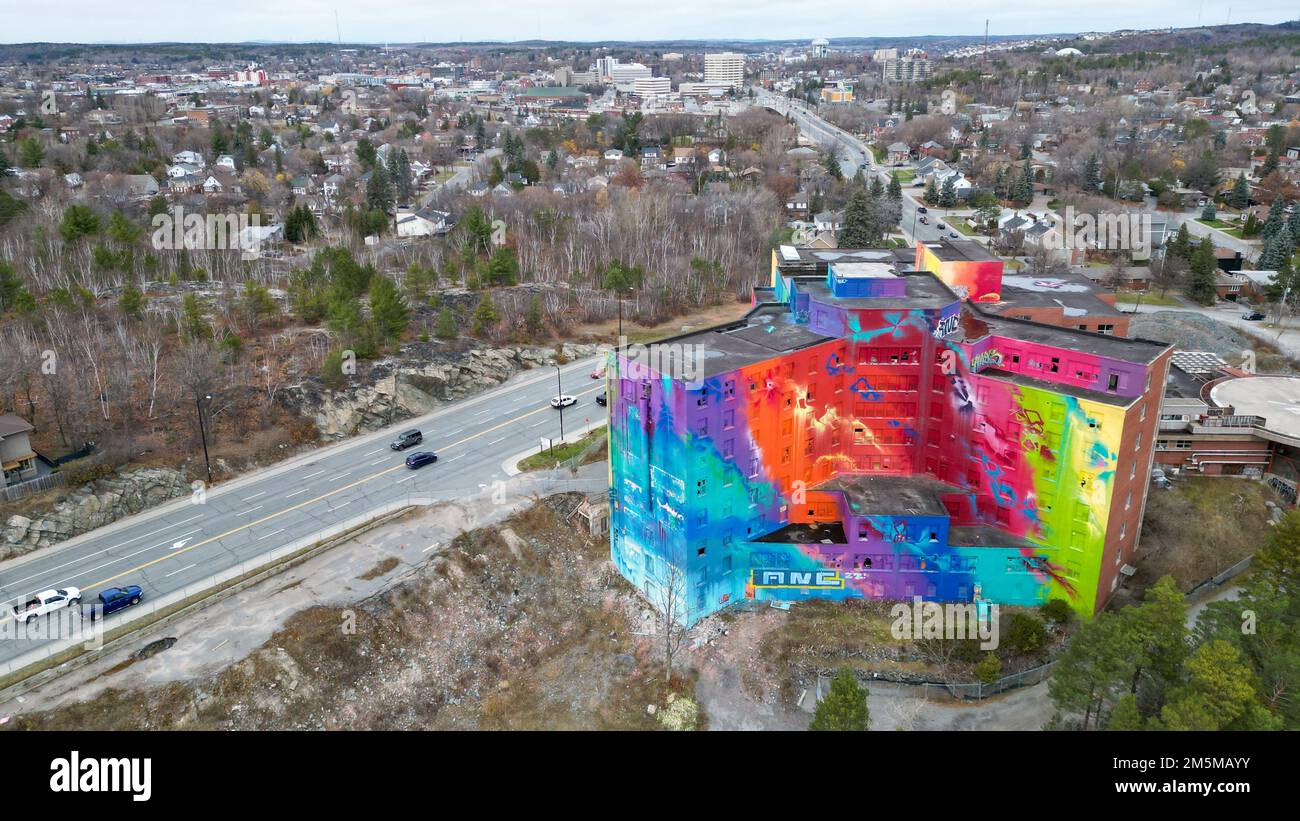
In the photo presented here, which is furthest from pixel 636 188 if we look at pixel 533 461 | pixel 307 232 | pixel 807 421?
pixel 807 421

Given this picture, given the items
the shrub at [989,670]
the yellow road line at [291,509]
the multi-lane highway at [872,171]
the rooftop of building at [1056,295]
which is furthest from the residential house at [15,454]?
the multi-lane highway at [872,171]

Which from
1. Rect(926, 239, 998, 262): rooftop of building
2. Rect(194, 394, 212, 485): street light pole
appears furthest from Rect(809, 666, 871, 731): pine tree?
Rect(194, 394, 212, 485): street light pole

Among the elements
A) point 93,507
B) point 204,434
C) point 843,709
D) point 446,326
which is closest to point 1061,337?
point 843,709

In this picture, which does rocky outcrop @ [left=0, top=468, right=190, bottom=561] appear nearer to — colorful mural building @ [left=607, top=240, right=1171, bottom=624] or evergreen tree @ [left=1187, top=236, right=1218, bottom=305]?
colorful mural building @ [left=607, top=240, right=1171, bottom=624]

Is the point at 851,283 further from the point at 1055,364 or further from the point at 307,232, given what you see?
the point at 307,232

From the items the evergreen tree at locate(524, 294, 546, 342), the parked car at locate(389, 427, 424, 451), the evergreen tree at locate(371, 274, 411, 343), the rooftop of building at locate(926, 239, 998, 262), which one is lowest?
the parked car at locate(389, 427, 424, 451)
